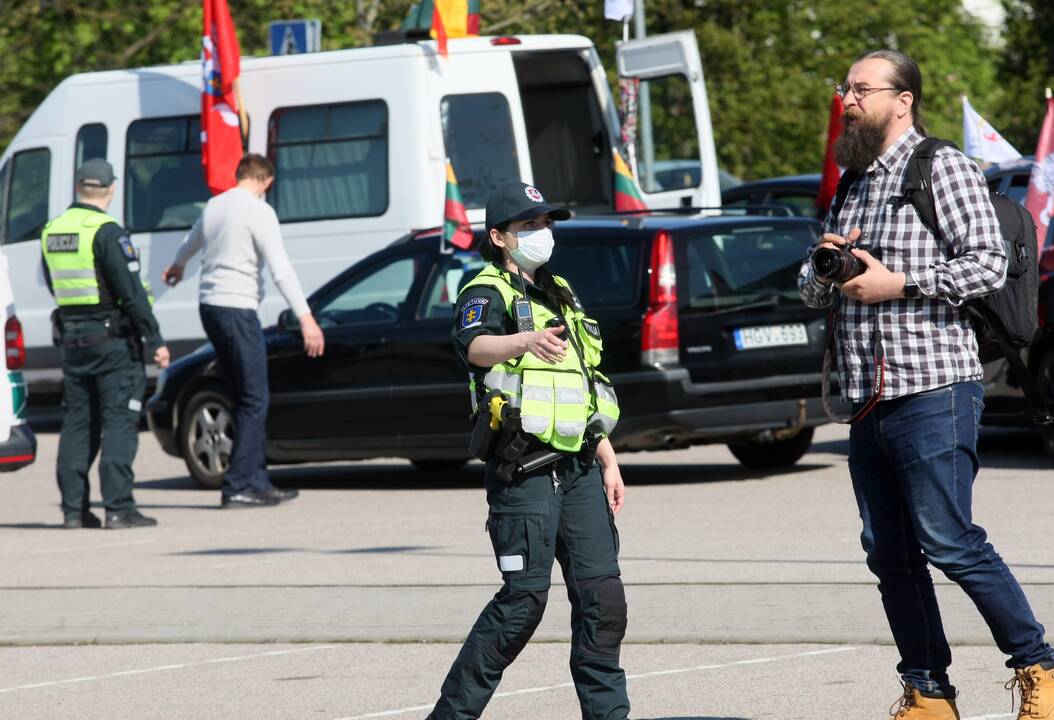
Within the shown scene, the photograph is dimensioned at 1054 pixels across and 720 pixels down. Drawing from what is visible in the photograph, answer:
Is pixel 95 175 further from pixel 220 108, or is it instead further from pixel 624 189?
pixel 624 189

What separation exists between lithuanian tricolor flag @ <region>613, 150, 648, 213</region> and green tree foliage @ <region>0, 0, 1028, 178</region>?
1148cm

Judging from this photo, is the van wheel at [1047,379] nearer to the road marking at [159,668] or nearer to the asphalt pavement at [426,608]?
the asphalt pavement at [426,608]

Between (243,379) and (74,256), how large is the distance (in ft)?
4.33

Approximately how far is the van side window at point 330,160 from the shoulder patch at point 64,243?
17.7ft

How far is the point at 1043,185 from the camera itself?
40.0 ft

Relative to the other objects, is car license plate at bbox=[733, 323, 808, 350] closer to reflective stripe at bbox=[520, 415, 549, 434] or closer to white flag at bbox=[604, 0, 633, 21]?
reflective stripe at bbox=[520, 415, 549, 434]

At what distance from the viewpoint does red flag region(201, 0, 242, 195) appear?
15.9 meters

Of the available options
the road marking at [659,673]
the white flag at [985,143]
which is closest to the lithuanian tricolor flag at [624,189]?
the white flag at [985,143]

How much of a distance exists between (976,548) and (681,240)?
6.52 m

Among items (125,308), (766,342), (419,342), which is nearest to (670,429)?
(766,342)

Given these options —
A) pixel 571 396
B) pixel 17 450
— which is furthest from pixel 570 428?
pixel 17 450

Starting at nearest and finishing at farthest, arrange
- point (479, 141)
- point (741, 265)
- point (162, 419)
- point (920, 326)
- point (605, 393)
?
point (920, 326) → point (605, 393) → point (741, 265) → point (162, 419) → point (479, 141)

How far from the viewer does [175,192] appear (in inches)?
678

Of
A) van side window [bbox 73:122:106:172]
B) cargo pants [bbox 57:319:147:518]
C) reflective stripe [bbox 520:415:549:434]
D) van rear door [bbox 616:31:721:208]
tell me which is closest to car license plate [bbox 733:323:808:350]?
cargo pants [bbox 57:319:147:518]
